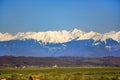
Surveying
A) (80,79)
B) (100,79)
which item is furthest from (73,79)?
(100,79)

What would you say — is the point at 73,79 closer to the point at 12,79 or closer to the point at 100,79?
the point at 100,79

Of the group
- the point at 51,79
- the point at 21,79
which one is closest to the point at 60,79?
the point at 51,79

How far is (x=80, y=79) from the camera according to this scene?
7194 centimetres

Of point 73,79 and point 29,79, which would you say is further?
point 29,79

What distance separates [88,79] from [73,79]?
11.6 feet

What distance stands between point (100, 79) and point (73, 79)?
645 centimetres

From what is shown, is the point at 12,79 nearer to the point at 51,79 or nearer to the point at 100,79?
the point at 51,79

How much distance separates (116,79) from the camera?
7356 cm

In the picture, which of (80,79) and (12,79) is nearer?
(80,79)

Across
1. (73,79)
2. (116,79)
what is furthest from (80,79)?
(116,79)

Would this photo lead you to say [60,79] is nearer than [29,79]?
Yes

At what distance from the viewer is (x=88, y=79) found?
73.2m

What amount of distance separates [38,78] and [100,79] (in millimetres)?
13322

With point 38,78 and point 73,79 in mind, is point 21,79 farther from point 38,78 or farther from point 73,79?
point 73,79
